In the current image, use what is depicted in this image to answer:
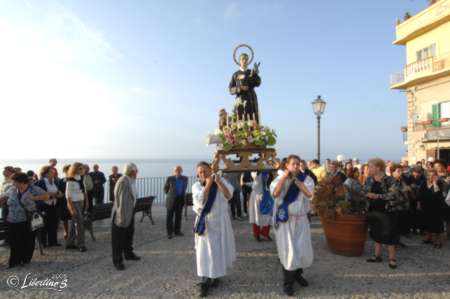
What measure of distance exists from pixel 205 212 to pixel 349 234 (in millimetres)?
3238

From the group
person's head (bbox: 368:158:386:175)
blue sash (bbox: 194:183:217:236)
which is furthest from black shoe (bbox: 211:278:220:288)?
person's head (bbox: 368:158:386:175)

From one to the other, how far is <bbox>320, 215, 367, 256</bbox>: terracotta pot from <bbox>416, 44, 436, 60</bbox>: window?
19924 mm

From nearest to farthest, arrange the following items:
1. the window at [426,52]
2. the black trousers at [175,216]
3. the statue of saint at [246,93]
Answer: the statue of saint at [246,93]
the black trousers at [175,216]
the window at [426,52]

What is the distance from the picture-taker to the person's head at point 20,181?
18.0 ft

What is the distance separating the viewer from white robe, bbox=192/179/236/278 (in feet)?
13.9

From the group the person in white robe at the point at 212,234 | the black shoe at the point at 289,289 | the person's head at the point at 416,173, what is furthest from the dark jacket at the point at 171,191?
the person's head at the point at 416,173

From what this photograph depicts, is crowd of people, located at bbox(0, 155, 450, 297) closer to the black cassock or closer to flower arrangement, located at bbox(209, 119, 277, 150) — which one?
flower arrangement, located at bbox(209, 119, 277, 150)

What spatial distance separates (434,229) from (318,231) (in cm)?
265

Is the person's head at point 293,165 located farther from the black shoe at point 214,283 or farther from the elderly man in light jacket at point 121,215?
the elderly man in light jacket at point 121,215

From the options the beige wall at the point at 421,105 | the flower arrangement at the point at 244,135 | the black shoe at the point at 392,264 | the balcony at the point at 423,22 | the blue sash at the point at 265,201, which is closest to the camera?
the black shoe at the point at 392,264

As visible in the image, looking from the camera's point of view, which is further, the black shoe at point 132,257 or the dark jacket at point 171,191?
the dark jacket at point 171,191

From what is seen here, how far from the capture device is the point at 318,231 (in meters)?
7.95

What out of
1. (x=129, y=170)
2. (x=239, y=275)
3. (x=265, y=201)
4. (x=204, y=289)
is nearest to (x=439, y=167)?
(x=265, y=201)

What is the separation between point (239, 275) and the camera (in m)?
4.91
